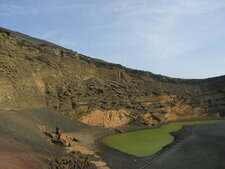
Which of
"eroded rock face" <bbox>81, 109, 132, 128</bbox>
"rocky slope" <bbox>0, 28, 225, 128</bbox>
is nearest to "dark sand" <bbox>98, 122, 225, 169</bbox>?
"eroded rock face" <bbox>81, 109, 132, 128</bbox>

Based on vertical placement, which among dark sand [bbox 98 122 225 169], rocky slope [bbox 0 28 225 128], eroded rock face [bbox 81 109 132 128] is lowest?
dark sand [bbox 98 122 225 169]

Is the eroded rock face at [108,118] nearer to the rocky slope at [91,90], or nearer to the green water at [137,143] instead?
the rocky slope at [91,90]

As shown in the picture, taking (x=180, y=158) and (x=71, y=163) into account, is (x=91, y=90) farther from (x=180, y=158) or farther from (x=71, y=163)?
(x=71, y=163)

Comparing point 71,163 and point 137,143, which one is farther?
point 137,143

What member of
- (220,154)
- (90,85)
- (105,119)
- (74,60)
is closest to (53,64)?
(74,60)

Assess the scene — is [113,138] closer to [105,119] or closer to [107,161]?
[105,119]

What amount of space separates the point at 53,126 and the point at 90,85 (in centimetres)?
1000

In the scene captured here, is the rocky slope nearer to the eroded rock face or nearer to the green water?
the eroded rock face

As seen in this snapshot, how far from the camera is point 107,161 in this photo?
15656 millimetres

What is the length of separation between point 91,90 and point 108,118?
16.2 feet

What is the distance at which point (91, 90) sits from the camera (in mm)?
31156

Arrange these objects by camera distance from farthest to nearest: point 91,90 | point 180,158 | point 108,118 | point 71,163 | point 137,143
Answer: point 91,90
point 108,118
point 137,143
point 180,158
point 71,163

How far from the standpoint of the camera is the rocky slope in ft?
76.9

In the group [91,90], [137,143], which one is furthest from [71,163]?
[91,90]
